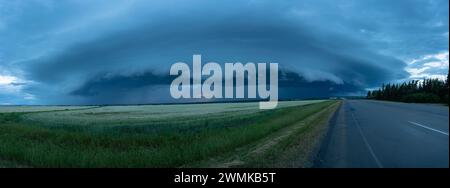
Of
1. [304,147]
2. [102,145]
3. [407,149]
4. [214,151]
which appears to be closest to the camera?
[407,149]

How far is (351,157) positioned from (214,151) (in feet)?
17.2

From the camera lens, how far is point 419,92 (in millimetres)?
104688

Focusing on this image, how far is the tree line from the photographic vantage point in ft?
256

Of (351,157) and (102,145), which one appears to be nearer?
(351,157)

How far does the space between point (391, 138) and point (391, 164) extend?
17.5 ft

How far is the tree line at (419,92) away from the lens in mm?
78094
